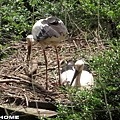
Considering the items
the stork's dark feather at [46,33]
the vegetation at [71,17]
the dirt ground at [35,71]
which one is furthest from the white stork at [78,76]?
the stork's dark feather at [46,33]

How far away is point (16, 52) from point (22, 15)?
833 millimetres

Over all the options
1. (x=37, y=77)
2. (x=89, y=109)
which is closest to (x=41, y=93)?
(x=37, y=77)

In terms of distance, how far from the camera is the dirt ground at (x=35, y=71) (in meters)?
5.43

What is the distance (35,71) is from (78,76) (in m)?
0.64

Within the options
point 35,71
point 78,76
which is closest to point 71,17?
point 35,71

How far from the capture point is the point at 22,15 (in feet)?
23.3

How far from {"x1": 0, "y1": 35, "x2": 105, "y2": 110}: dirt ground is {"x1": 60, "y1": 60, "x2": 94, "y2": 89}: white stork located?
0.18 m

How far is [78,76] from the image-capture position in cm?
570

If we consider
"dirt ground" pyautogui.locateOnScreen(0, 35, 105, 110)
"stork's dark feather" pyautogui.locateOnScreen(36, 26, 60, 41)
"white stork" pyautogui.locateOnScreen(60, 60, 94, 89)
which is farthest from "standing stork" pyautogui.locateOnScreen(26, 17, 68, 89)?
"white stork" pyautogui.locateOnScreen(60, 60, 94, 89)

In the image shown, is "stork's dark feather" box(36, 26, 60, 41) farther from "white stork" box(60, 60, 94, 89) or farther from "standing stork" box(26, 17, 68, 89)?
"white stork" box(60, 60, 94, 89)

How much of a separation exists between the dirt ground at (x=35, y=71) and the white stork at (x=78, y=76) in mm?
181

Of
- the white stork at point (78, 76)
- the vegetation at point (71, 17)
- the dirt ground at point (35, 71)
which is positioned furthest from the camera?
the vegetation at point (71, 17)

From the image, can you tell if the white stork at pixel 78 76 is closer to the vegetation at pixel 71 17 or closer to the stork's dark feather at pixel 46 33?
the vegetation at pixel 71 17

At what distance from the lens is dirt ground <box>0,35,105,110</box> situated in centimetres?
543
